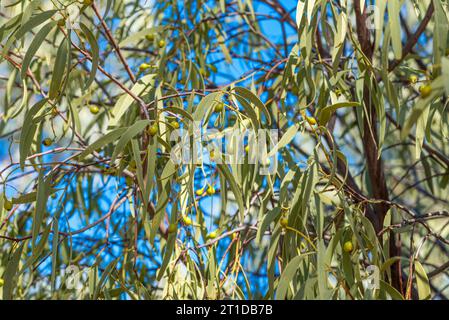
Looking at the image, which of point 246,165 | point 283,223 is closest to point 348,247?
point 283,223

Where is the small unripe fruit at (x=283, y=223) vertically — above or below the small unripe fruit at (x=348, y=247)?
above

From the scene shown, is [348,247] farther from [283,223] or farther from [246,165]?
[246,165]

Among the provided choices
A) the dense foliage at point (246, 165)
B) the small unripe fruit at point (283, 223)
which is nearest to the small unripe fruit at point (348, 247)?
the dense foliage at point (246, 165)

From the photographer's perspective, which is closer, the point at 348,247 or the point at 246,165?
the point at 348,247

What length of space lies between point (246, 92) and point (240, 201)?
0.72ft

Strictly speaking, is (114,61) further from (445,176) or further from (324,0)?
(324,0)

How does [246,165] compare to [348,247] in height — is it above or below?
above

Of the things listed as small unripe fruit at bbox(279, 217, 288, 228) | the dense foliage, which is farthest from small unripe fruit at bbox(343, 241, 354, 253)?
small unripe fruit at bbox(279, 217, 288, 228)

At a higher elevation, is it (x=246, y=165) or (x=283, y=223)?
(x=246, y=165)

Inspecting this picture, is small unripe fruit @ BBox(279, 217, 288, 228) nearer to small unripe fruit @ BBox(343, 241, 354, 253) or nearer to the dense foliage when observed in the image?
the dense foliage

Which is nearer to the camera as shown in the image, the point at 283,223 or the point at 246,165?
the point at 283,223

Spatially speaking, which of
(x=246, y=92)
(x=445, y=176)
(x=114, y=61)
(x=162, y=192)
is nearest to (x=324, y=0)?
(x=246, y=92)

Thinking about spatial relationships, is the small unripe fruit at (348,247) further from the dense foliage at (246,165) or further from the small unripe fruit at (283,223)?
the small unripe fruit at (283,223)

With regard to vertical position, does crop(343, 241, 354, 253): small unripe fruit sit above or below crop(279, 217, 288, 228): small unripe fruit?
below
